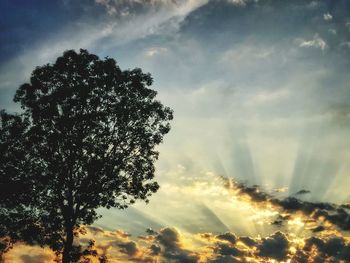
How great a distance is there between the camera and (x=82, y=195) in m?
26.8

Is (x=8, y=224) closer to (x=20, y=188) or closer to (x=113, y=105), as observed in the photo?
(x=20, y=188)

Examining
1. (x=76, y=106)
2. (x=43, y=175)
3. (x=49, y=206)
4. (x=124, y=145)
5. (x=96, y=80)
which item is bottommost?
(x=49, y=206)

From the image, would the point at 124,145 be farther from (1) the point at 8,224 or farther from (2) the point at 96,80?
(1) the point at 8,224

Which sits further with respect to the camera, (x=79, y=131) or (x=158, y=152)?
(x=158, y=152)

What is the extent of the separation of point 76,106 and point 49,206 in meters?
8.51

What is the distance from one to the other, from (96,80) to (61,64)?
Answer: 124 inches

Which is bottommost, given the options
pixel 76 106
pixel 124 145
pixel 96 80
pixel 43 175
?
pixel 43 175

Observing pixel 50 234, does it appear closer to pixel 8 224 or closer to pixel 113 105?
pixel 8 224

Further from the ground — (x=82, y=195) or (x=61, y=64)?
(x=61, y=64)

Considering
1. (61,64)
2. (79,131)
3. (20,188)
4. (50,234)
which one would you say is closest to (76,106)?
(79,131)

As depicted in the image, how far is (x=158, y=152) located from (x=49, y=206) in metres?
9.94

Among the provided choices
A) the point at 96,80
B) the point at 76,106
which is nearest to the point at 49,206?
the point at 76,106

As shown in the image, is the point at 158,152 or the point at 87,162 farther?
the point at 158,152

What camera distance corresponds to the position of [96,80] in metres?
27.6
